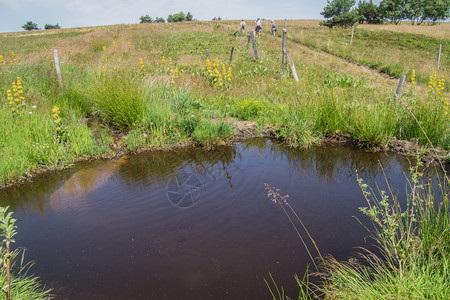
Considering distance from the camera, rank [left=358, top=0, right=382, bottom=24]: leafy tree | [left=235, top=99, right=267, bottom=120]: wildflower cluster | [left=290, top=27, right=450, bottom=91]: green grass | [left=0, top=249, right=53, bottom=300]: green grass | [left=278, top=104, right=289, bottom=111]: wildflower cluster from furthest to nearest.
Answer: [left=358, top=0, right=382, bottom=24]: leafy tree
[left=290, top=27, right=450, bottom=91]: green grass
[left=235, top=99, right=267, bottom=120]: wildflower cluster
[left=278, top=104, right=289, bottom=111]: wildflower cluster
[left=0, top=249, right=53, bottom=300]: green grass

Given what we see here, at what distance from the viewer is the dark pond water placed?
3008 mm

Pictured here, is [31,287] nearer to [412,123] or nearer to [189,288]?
[189,288]

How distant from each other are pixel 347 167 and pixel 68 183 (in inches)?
192

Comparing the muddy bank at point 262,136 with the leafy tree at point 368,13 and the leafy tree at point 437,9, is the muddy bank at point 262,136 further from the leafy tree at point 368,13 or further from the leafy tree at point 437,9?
the leafy tree at point 437,9

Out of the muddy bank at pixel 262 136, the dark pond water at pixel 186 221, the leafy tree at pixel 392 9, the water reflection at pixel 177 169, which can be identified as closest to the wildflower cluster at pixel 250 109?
the muddy bank at pixel 262 136

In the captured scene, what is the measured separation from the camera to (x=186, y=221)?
3.93 meters

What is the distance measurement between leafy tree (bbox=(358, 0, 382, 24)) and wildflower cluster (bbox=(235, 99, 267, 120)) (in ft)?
175

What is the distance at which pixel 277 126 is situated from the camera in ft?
24.1

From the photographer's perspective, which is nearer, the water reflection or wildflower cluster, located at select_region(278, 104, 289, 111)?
the water reflection

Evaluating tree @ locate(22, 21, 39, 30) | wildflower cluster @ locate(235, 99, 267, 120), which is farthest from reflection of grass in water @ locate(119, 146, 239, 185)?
tree @ locate(22, 21, 39, 30)

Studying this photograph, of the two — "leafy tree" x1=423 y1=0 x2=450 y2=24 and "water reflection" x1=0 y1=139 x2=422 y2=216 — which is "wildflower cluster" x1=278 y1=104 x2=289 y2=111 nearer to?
"water reflection" x1=0 y1=139 x2=422 y2=216

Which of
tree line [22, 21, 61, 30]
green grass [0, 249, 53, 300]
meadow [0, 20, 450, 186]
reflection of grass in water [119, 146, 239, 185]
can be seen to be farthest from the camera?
tree line [22, 21, 61, 30]

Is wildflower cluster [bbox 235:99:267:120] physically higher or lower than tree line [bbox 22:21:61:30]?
lower

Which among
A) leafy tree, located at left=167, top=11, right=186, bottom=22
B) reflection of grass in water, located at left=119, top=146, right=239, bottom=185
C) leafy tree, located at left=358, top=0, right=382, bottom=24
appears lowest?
reflection of grass in water, located at left=119, top=146, right=239, bottom=185
